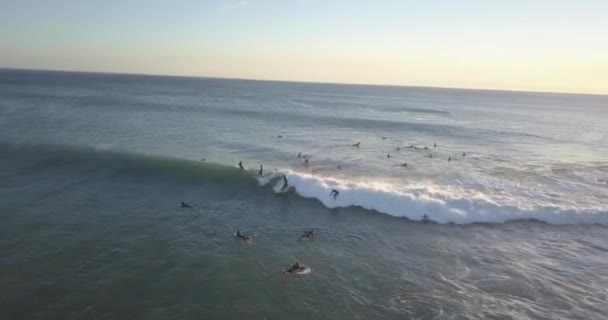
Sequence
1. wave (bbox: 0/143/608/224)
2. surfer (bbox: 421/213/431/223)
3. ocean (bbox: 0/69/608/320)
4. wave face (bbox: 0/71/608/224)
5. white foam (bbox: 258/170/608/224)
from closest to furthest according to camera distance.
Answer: ocean (bbox: 0/69/608/320)
surfer (bbox: 421/213/431/223)
white foam (bbox: 258/170/608/224)
wave (bbox: 0/143/608/224)
wave face (bbox: 0/71/608/224)

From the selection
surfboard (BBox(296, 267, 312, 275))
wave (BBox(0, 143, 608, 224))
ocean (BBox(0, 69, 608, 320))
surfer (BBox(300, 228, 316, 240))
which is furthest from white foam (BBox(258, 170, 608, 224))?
surfboard (BBox(296, 267, 312, 275))

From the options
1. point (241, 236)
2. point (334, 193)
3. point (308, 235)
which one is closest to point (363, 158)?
point (334, 193)

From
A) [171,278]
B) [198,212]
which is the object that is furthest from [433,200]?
[171,278]

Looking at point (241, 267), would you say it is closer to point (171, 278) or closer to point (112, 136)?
point (171, 278)

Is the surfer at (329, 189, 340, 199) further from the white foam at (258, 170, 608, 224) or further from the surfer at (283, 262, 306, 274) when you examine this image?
the surfer at (283, 262, 306, 274)

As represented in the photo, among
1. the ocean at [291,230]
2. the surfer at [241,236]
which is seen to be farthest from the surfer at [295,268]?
the surfer at [241,236]

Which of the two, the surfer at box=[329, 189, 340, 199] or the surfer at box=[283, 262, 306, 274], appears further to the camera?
the surfer at box=[329, 189, 340, 199]
